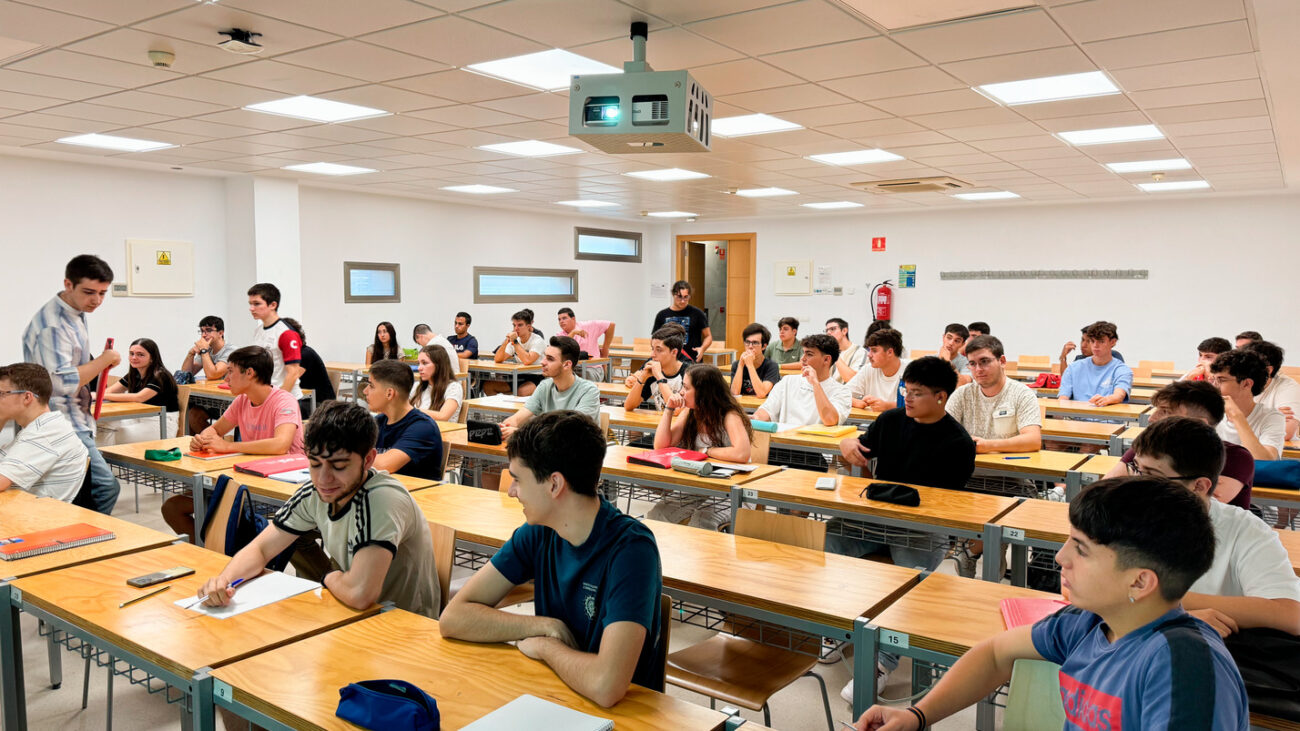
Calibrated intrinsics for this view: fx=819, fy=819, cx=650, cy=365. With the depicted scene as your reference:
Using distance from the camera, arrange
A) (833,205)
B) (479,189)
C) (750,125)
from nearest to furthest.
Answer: (750,125)
(479,189)
(833,205)

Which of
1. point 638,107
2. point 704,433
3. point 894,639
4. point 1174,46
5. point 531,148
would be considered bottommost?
point 894,639

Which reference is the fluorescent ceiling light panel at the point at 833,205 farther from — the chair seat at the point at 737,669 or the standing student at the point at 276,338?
the chair seat at the point at 737,669

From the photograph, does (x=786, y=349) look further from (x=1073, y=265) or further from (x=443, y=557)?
(x=443, y=557)

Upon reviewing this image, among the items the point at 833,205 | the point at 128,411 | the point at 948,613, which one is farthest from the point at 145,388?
the point at 833,205

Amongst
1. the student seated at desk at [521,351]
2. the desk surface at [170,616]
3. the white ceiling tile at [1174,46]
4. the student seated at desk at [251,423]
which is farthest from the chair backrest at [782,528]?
the student seated at desk at [521,351]

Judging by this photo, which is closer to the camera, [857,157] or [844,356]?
[857,157]

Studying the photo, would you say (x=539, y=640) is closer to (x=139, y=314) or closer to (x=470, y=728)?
(x=470, y=728)

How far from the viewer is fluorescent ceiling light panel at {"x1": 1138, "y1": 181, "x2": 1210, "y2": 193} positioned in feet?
28.8

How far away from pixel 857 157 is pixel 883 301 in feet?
17.2

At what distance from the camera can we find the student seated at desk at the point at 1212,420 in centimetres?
248

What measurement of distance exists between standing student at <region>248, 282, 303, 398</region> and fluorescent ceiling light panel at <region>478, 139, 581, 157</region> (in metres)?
2.24

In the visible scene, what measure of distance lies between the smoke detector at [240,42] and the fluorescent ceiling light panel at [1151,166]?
7.13 meters

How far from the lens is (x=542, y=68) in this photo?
4.73 m

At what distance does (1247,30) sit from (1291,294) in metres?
7.69
